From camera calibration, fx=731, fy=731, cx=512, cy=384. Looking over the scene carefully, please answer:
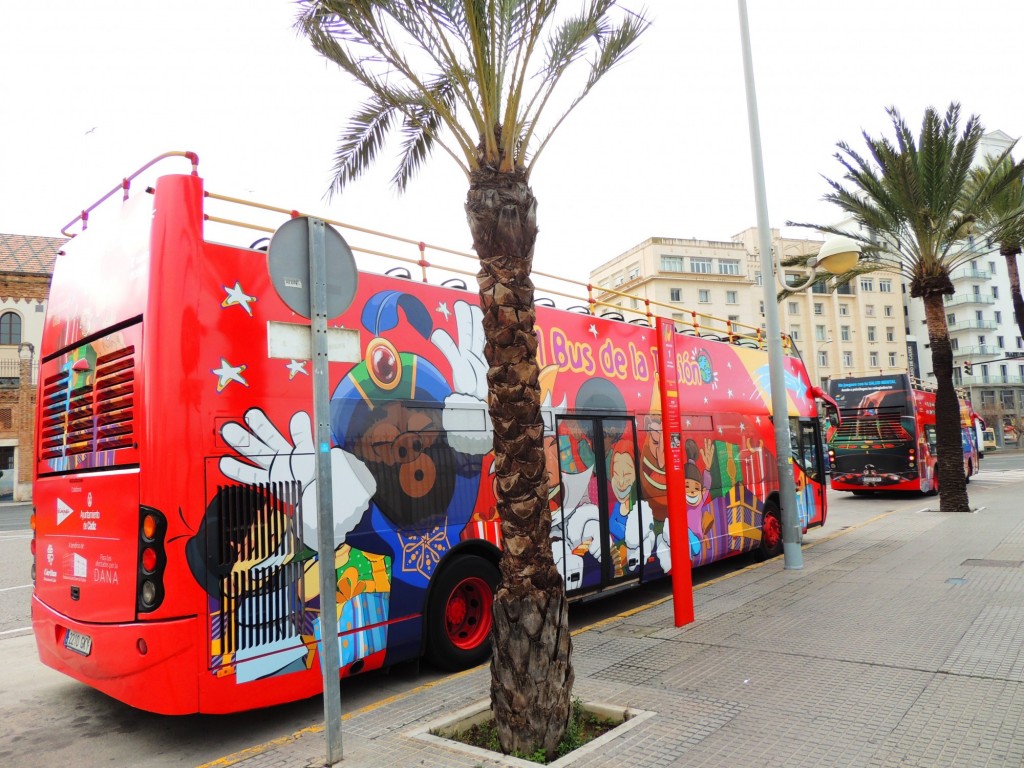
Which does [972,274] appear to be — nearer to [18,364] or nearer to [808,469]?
[808,469]

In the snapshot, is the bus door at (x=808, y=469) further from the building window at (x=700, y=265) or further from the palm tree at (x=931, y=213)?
the building window at (x=700, y=265)

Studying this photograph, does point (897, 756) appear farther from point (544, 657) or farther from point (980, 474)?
point (980, 474)

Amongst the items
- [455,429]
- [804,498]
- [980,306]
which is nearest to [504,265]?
[455,429]

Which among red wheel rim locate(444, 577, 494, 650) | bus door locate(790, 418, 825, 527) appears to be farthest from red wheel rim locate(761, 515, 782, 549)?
red wheel rim locate(444, 577, 494, 650)

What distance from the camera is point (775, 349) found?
10242 mm

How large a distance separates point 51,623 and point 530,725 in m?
3.63

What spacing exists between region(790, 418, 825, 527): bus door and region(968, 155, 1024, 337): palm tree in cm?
771

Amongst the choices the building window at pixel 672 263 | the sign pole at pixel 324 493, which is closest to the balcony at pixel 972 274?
the building window at pixel 672 263

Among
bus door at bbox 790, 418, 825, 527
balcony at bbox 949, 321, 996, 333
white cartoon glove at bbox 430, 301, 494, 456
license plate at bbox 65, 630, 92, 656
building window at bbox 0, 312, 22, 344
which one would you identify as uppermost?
balcony at bbox 949, 321, 996, 333

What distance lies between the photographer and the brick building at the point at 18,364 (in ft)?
118

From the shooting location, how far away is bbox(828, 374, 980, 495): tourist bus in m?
21.5

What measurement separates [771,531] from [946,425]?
8.27 meters

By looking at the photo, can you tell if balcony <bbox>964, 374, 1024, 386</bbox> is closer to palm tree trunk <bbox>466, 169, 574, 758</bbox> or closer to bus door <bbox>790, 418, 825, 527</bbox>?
bus door <bbox>790, 418, 825, 527</bbox>

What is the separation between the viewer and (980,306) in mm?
78438
